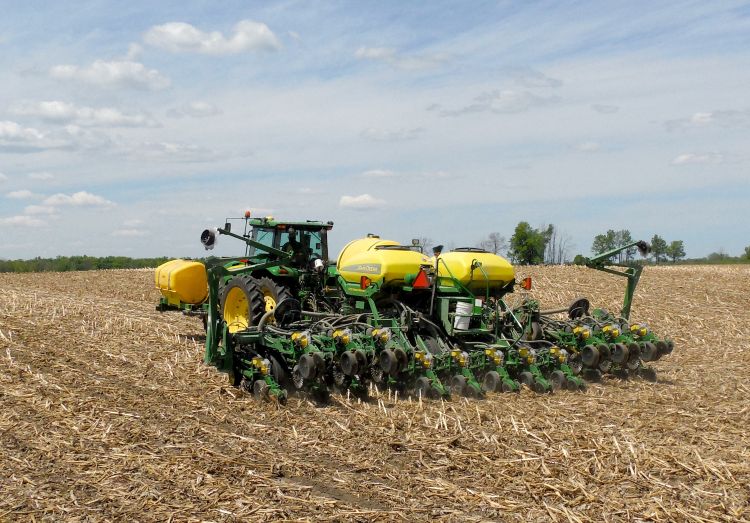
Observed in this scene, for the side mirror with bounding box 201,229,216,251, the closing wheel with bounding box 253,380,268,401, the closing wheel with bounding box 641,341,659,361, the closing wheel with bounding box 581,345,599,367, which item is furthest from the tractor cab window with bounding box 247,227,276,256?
the closing wheel with bounding box 641,341,659,361

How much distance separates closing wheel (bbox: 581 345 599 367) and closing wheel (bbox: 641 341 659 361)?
0.96m

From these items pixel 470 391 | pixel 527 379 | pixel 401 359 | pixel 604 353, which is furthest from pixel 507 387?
pixel 604 353

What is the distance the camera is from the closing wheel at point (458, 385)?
29.6 feet

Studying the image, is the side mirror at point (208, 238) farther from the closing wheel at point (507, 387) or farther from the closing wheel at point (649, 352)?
the closing wheel at point (649, 352)

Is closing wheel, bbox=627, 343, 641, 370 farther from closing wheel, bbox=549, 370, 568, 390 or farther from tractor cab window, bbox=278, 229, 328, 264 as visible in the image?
tractor cab window, bbox=278, 229, 328, 264

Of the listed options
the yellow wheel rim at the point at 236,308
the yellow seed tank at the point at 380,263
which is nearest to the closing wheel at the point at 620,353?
the yellow seed tank at the point at 380,263

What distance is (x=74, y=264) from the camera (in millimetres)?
42812

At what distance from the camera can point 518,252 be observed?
138 feet

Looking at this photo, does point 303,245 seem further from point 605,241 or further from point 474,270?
point 605,241

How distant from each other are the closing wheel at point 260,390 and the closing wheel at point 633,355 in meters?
5.06

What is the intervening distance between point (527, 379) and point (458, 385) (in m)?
1.02

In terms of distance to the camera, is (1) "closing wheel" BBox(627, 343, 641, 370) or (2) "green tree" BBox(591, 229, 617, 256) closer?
(1) "closing wheel" BBox(627, 343, 641, 370)

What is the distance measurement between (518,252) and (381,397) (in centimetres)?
3431

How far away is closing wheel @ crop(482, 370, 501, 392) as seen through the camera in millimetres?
9273
